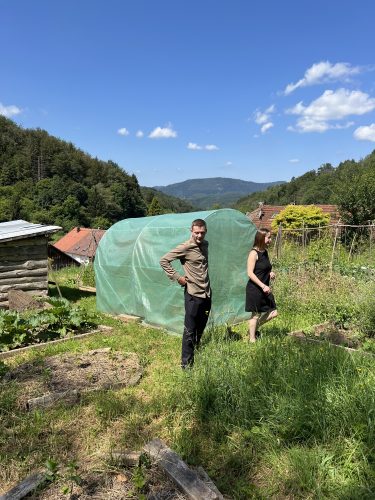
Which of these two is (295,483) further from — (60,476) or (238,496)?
(60,476)

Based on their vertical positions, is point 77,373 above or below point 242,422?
below

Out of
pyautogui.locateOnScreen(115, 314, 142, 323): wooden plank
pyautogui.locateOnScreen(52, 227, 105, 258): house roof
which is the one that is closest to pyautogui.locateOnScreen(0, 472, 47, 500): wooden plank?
pyautogui.locateOnScreen(115, 314, 142, 323): wooden plank

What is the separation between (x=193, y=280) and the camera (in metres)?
4.66

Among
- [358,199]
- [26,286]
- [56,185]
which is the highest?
[56,185]

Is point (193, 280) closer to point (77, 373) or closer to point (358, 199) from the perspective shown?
point (77, 373)

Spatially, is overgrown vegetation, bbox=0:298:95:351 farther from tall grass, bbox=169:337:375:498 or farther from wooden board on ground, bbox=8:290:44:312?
tall grass, bbox=169:337:375:498

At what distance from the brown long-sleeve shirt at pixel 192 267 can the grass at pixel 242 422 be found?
22.0 inches

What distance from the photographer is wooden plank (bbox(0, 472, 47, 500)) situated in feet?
8.07

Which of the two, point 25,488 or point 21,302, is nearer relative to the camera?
point 25,488

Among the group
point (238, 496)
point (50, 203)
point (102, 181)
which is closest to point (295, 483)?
Result: point (238, 496)

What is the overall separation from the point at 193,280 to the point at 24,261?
24.1ft

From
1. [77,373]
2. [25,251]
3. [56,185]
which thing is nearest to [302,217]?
[25,251]

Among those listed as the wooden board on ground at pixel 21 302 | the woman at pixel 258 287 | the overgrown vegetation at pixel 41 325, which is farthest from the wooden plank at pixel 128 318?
the woman at pixel 258 287

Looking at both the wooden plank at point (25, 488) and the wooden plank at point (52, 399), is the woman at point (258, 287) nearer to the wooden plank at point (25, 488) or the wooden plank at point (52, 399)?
the wooden plank at point (52, 399)
